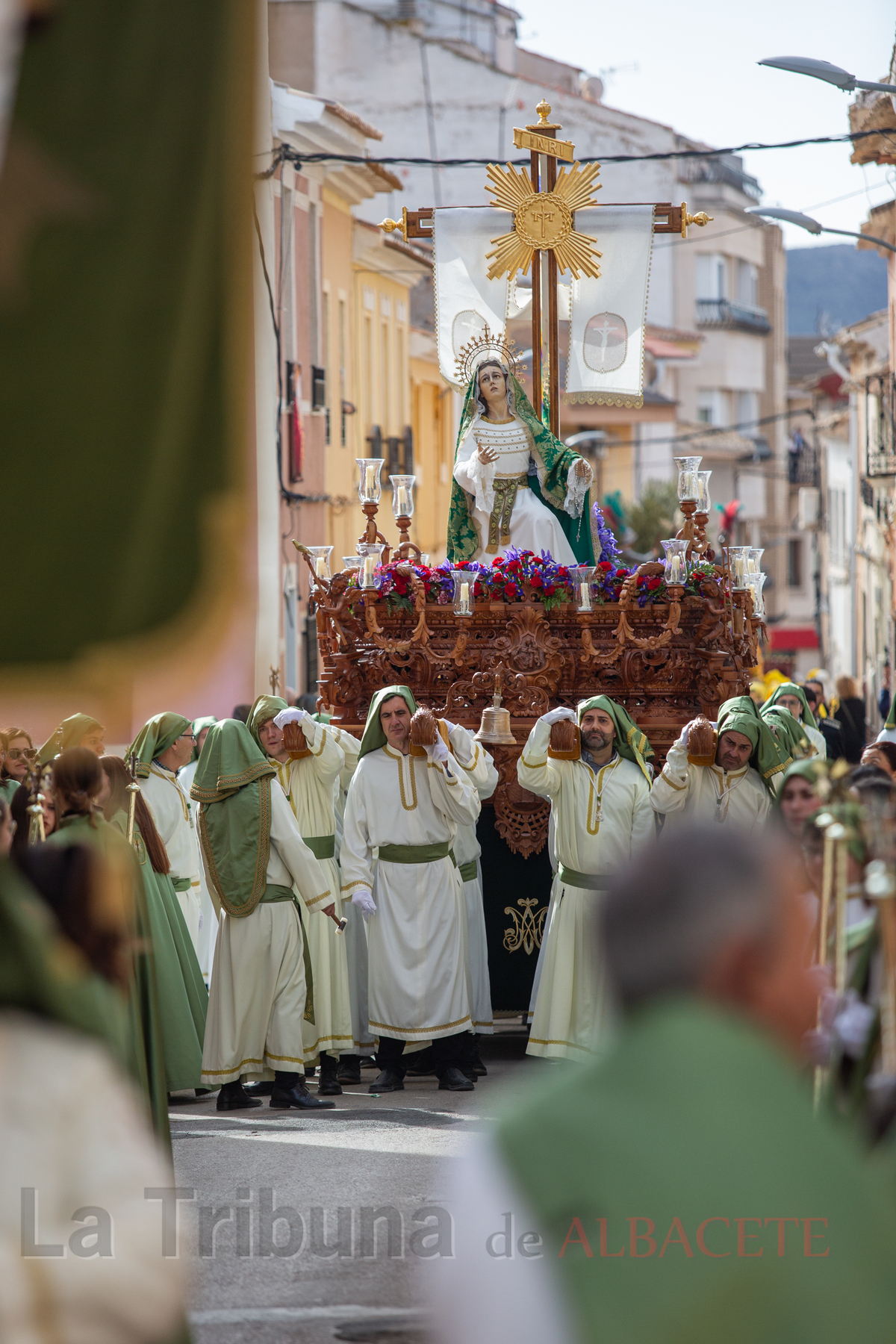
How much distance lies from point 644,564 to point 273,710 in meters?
Result: 2.13

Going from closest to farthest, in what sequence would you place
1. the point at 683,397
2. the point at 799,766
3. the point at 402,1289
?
1. the point at 799,766
2. the point at 402,1289
3. the point at 683,397

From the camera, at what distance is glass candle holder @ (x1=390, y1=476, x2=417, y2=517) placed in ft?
32.6

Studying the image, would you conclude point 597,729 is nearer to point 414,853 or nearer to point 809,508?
point 414,853

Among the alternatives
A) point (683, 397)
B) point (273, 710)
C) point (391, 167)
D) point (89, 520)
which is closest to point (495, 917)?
point (273, 710)

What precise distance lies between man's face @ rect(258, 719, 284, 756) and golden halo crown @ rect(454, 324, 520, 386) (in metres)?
3.07

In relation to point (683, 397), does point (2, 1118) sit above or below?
below

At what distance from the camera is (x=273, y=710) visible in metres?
9.12

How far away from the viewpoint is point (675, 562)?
980cm

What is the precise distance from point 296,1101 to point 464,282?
654cm

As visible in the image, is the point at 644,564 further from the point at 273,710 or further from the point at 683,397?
the point at 683,397

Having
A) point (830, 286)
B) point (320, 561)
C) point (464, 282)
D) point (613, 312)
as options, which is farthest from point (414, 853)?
point (830, 286)

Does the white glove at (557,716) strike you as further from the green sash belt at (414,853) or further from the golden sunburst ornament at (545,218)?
the golden sunburst ornament at (545,218)

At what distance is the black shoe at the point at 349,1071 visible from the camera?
923 centimetres

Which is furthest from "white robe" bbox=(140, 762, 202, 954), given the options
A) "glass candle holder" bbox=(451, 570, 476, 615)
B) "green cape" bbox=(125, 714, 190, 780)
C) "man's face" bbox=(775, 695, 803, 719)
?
"man's face" bbox=(775, 695, 803, 719)
